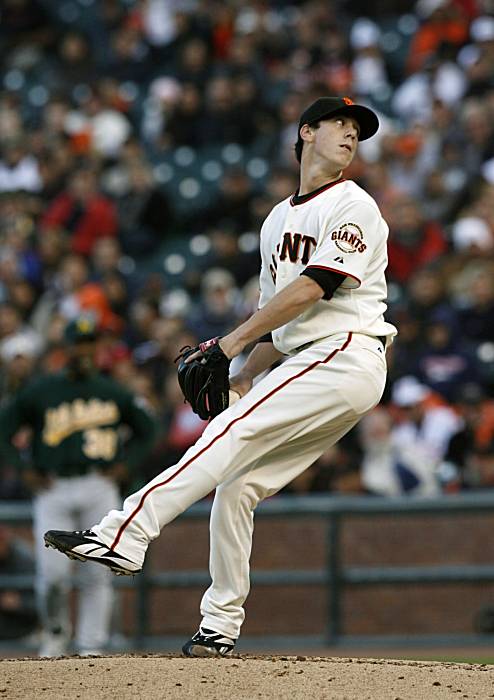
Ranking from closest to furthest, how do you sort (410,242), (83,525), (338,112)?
(338,112), (83,525), (410,242)

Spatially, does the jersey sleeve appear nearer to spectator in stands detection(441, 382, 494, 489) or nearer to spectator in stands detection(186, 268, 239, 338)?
spectator in stands detection(441, 382, 494, 489)

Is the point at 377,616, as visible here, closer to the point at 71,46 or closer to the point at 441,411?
the point at 441,411

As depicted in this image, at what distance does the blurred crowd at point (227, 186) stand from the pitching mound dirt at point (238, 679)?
433 cm

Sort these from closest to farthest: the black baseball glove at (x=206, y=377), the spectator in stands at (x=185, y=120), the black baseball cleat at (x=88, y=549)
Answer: the black baseball cleat at (x=88, y=549) → the black baseball glove at (x=206, y=377) → the spectator in stands at (x=185, y=120)

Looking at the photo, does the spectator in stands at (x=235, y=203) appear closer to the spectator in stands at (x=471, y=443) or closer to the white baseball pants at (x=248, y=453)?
the spectator in stands at (x=471, y=443)

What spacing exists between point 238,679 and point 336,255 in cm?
146

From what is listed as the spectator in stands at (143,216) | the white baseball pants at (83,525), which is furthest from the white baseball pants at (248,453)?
the spectator in stands at (143,216)

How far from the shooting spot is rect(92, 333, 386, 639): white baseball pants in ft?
16.1

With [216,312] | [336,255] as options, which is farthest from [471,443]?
[336,255]

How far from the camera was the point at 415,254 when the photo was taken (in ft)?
35.8

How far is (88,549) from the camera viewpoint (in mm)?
4809

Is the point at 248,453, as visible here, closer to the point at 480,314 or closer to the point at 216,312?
the point at 480,314

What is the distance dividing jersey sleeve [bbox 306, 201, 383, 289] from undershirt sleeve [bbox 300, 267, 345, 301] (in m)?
0.01

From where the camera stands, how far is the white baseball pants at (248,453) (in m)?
4.92
